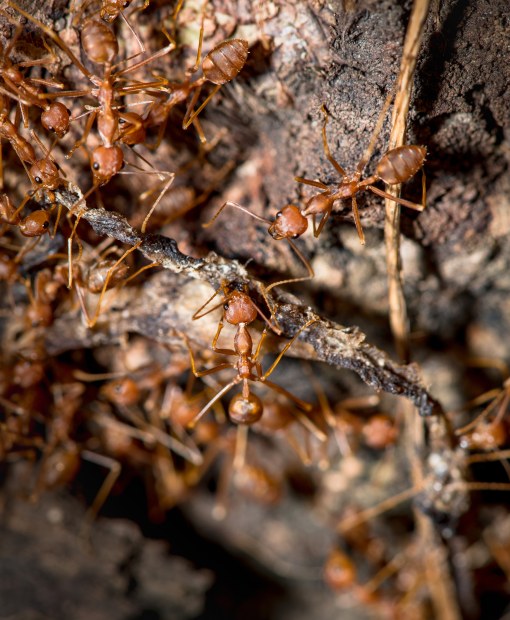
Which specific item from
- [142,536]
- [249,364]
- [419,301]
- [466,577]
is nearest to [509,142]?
[419,301]

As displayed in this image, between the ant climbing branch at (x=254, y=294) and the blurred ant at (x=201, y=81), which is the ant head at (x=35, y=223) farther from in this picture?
the blurred ant at (x=201, y=81)

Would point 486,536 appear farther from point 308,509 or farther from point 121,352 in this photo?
point 121,352

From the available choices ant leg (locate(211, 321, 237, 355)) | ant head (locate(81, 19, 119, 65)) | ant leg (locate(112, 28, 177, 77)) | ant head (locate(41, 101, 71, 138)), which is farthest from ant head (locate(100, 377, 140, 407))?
ant head (locate(81, 19, 119, 65))

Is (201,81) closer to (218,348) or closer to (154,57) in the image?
(154,57)

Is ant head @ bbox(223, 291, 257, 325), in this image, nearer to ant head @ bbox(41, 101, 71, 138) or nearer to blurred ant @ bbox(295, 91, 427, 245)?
blurred ant @ bbox(295, 91, 427, 245)

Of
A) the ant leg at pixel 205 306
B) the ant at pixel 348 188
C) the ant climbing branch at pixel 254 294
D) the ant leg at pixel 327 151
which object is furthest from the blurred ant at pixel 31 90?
the ant leg at pixel 327 151
